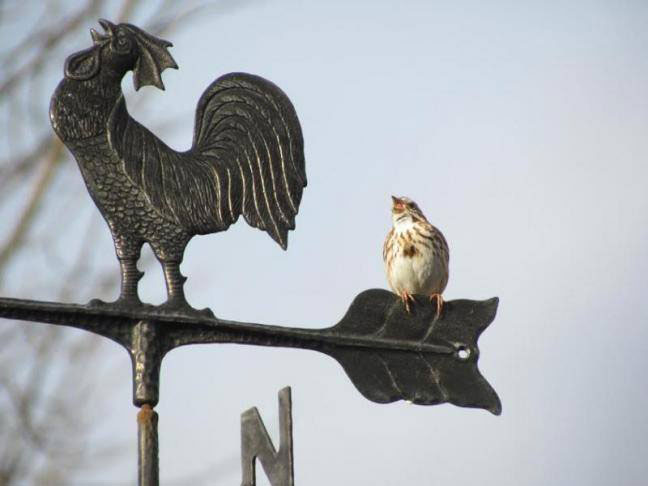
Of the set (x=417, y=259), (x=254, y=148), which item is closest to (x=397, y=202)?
(x=417, y=259)

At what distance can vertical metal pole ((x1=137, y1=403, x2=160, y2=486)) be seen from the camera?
218 cm

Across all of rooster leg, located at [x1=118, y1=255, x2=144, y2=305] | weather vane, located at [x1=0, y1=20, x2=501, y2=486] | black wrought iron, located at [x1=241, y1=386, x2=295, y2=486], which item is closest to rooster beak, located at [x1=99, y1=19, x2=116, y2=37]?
weather vane, located at [x1=0, y1=20, x2=501, y2=486]

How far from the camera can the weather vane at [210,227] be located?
2307mm

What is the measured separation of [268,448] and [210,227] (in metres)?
0.41

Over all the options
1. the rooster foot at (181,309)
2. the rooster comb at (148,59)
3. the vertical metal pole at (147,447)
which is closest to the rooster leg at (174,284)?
the rooster foot at (181,309)

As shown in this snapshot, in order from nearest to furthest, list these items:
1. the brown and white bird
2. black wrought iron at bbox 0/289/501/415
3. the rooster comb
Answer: black wrought iron at bbox 0/289/501/415, the rooster comb, the brown and white bird

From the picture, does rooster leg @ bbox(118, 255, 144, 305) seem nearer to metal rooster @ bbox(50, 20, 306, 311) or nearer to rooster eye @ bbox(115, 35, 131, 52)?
metal rooster @ bbox(50, 20, 306, 311)

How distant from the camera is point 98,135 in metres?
2.40

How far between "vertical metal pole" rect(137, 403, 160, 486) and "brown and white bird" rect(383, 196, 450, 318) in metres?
2.71

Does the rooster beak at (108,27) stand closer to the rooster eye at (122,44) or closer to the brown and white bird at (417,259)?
the rooster eye at (122,44)

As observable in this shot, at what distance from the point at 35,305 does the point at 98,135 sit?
1.11 feet

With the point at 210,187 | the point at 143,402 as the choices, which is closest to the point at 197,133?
the point at 210,187

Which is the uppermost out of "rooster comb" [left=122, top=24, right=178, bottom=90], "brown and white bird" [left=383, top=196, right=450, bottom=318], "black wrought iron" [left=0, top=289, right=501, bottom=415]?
"brown and white bird" [left=383, top=196, right=450, bottom=318]

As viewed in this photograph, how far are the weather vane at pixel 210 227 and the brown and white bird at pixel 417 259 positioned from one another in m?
2.24
